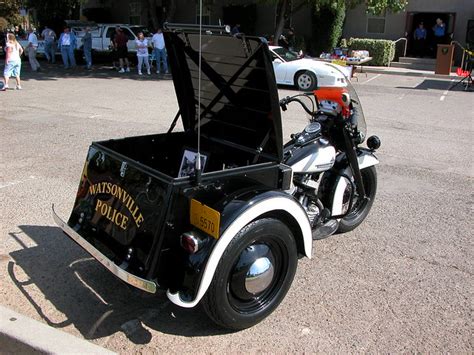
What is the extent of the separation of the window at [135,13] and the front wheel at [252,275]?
97.8 ft

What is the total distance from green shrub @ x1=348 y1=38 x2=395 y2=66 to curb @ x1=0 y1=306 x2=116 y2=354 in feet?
70.9

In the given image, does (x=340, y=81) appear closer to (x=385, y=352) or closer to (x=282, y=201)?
(x=282, y=201)

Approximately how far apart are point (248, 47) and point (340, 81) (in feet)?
4.78

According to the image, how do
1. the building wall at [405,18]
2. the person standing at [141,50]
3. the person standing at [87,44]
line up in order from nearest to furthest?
1. the person standing at [141,50]
2. the person standing at [87,44]
3. the building wall at [405,18]

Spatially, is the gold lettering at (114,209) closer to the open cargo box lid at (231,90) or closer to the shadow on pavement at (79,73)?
the open cargo box lid at (231,90)

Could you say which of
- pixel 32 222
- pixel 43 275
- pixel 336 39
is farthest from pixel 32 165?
pixel 336 39

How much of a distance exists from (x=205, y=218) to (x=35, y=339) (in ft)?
4.02

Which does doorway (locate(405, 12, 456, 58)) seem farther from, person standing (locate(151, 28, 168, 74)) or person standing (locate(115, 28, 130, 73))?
person standing (locate(115, 28, 130, 73))

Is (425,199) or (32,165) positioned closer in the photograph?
(425,199)

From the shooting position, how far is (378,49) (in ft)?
72.2

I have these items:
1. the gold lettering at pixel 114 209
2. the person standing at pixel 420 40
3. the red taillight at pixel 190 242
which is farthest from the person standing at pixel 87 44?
the red taillight at pixel 190 242

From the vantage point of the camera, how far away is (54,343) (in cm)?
275

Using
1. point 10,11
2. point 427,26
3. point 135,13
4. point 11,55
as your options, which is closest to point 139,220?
point 11,55

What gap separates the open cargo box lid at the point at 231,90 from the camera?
321 centimetres
